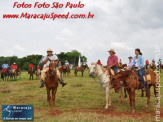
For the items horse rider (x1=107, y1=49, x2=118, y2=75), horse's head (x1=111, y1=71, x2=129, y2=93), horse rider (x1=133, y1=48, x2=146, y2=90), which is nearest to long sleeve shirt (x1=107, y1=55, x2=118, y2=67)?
horse rider (x1=107, y1=49, x2=118, y2=75)

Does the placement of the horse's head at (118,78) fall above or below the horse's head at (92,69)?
below

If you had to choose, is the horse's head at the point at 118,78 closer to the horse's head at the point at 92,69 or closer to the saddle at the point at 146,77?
the horse's head at the point at 92,69

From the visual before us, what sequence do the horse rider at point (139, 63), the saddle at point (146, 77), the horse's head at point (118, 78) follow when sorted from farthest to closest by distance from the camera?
the saddle at point (146, 77) → the horse rider at point (139, 63) → the horse's head at point (118, 78)

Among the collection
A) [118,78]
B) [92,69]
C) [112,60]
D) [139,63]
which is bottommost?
[118,78]

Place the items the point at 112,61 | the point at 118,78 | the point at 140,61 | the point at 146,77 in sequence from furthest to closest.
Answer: the point at 112,61, the point at 146,77, the point at 140,61, the point at 118,78

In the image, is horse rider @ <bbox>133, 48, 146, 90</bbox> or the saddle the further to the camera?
the saddle

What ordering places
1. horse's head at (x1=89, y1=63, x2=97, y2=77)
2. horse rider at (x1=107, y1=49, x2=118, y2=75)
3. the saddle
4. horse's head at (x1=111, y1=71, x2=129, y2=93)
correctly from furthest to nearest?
horse rider at (x1=107, y1=49, x2=118, y2=75) < the saddle < horse's head at (x1=89, y1=63, x2=97, y2=77) < horse's head at (x1=111, y1=71, x2=129, y2=93)

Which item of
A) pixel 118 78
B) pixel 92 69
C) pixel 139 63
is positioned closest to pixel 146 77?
pixel 139 63

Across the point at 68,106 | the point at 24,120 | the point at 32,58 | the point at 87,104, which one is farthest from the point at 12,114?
the point at 32,58

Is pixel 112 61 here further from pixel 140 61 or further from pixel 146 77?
pixel 146 77

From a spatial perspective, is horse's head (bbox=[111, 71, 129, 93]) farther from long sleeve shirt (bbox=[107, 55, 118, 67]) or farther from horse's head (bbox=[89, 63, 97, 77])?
long sleeve shirt (bbox=[107, 55, 118, 67])

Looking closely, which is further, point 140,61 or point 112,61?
point 112,61

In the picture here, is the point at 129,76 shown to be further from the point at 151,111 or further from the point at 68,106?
the point at 68,106

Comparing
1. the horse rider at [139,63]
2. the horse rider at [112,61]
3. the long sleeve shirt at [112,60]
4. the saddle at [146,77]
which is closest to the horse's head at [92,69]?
the horse rider at [112,61]
